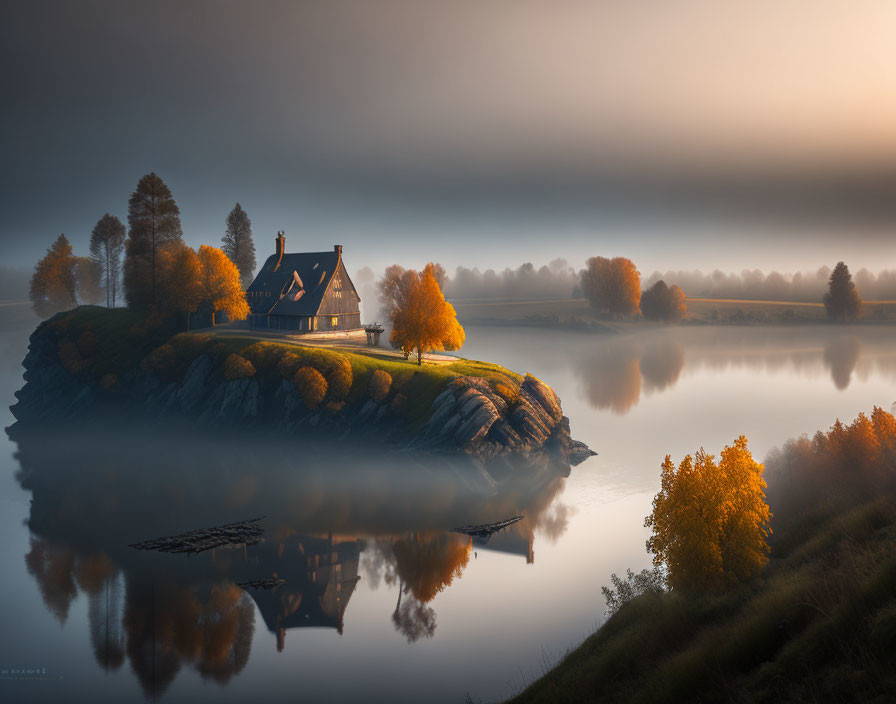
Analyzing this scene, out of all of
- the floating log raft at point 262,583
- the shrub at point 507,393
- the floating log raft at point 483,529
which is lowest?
the floating log raft at point 262,583

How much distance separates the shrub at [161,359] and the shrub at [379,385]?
94.1ft

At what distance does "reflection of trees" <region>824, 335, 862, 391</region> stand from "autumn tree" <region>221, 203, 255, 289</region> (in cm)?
10141

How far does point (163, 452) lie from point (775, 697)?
66852 mm

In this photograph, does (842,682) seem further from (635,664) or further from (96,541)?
(96,541)

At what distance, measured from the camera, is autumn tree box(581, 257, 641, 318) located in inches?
7126

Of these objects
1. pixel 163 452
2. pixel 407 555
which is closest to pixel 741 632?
pixel 407 555

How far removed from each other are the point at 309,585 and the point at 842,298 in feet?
576

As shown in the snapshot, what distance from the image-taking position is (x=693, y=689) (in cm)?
2020

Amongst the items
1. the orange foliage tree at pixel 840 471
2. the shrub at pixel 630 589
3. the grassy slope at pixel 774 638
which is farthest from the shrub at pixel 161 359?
the orange foliage tree at pixel 840 471

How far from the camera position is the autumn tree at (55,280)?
125625 mm

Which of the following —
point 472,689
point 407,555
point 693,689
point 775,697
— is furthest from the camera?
point 407,555

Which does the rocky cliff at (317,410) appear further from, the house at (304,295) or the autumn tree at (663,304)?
the autumn tree at (663,304)

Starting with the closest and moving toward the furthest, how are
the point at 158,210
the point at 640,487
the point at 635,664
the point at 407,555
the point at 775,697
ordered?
the point at 775,697 < the point at 635,664 < the point at 407,555 < the point at 640,487 < the point at 158,210

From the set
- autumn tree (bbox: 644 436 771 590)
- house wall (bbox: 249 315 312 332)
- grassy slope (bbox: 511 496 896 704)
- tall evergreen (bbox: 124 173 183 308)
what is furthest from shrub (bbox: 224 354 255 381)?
autumn tree (bbox: 644 436 771 590)
